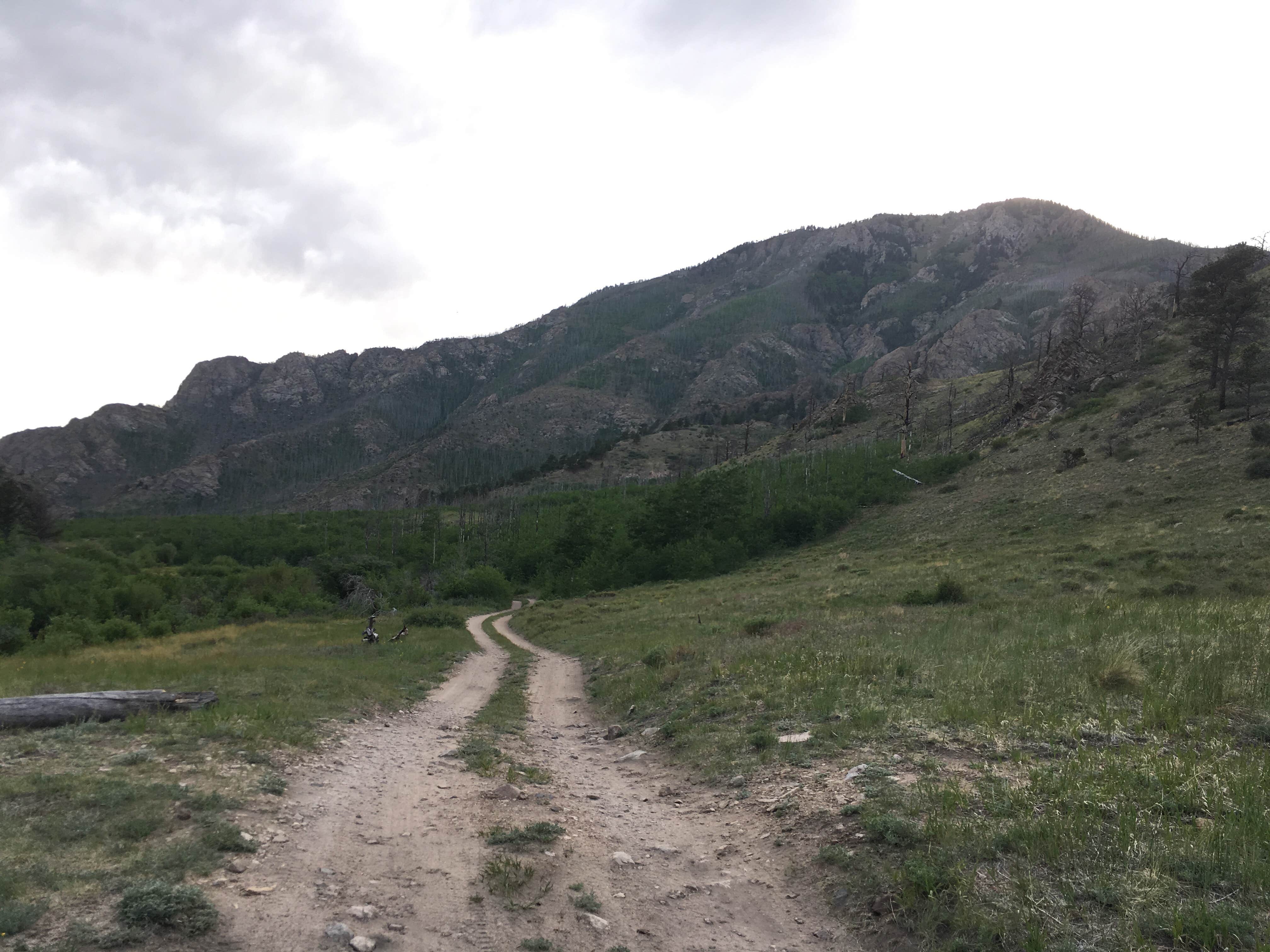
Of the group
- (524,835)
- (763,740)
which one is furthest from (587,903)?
(763,740)

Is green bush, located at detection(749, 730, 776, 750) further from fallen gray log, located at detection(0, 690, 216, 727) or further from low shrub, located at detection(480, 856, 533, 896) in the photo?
fallen gray log, located at detection(0, 690, 216, 727)

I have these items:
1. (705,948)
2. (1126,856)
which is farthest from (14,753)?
(1126,856)

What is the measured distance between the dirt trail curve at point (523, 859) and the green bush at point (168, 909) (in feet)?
0.90

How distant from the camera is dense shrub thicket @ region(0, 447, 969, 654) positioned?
1868 inches

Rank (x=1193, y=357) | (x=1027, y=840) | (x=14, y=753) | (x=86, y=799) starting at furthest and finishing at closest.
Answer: (x=1193, y=357), (x=14, y=753), (x=86, y=799), (x=1027, y=840)

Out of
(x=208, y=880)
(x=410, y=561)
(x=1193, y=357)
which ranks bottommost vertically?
(x=410, y=561)

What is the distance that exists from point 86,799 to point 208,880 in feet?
10.4

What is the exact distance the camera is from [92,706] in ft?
41.8

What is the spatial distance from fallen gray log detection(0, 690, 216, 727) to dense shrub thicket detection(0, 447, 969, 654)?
98.9ft

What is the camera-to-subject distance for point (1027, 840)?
6137 millimetres

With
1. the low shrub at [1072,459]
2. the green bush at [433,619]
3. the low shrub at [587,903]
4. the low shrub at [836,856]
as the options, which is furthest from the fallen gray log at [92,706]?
the low shrub at [1072,459]

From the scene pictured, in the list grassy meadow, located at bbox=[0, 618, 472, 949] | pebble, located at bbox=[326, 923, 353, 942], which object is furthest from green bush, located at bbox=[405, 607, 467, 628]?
pebble, located at bbox=[326, 923, 353, 942]

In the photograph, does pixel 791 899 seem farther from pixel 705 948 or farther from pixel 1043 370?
pixel 1043 370

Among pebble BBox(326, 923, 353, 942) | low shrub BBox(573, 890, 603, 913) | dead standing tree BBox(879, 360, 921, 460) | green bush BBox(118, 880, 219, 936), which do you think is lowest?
low shrub BBox(573, 890, 603, 913)
